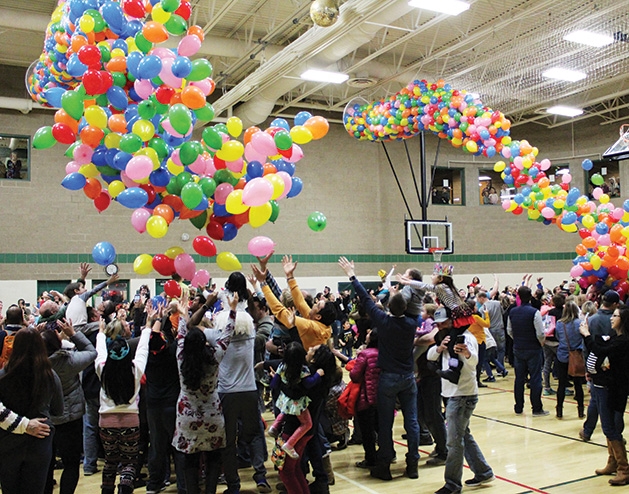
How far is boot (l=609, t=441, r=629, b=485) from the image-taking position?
473cm

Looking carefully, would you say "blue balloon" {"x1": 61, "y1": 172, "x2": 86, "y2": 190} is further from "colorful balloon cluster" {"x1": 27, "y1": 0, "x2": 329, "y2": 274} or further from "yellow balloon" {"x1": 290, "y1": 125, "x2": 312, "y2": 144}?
"yellow balloon" {"x1": 290, "y1": 125, "x2": 312, "y2": 144}

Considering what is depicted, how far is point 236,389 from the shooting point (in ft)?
14.8

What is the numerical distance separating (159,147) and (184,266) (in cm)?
101

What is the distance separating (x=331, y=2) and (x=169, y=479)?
663cm

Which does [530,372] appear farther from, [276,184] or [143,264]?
[143,264]

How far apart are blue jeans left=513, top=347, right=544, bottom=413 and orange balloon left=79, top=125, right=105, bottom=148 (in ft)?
16.9

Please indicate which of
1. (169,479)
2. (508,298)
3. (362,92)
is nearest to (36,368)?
(169,479)

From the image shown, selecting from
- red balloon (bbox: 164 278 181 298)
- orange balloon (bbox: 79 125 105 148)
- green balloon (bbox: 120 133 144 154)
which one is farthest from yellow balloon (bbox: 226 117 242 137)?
red balloon (bbox: 164 278 181 298)

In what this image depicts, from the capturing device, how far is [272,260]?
16062 millimetres

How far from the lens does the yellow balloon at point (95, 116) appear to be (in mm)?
4789

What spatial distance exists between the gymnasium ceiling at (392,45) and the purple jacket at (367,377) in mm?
5668

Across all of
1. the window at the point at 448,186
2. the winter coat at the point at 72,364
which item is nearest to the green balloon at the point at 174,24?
the winter coat at the point at 72,364

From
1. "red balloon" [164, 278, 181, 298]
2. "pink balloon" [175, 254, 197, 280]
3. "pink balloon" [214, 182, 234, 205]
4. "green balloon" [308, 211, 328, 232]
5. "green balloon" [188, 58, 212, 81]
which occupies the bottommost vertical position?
"red balloon" [164, 278, 181, 298]

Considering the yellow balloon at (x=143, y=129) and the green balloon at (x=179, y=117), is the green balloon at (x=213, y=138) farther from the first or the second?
the yellow balloon at (x=143, y=129)
